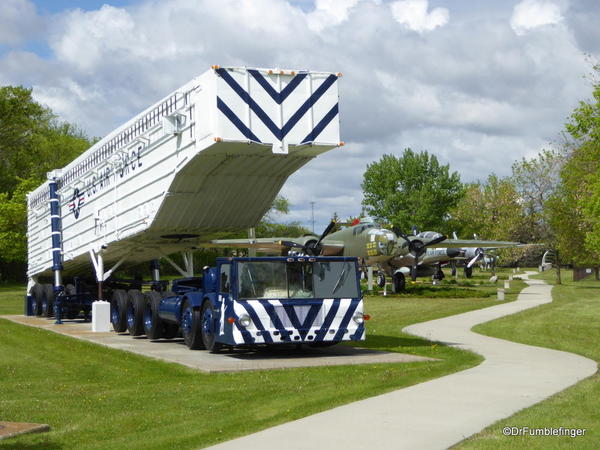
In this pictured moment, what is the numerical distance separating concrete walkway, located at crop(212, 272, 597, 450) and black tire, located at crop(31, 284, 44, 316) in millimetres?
16783

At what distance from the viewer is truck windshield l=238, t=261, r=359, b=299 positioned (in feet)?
45.6

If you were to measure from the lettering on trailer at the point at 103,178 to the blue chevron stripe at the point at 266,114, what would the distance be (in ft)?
12.9

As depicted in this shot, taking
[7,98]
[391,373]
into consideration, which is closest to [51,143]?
[7,98]

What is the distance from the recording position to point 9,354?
16188 mm

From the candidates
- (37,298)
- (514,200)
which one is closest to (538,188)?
(514,200)

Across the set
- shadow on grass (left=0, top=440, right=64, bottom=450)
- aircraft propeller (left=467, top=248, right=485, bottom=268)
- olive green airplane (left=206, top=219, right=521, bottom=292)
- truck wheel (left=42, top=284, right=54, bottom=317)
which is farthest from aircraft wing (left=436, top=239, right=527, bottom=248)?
shadow on grass (left=0, top=440, right=64, bottom=450)

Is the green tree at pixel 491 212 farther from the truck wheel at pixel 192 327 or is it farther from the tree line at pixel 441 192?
the truck wheel at pixel 192 327

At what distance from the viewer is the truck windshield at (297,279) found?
1389cm

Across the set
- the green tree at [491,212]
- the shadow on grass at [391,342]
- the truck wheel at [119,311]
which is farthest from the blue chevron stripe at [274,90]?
the green tree at [491,212]

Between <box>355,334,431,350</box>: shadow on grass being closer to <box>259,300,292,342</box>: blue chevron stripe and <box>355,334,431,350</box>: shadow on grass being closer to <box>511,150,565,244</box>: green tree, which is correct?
<box>259,300,292,342</box>: blue chevron stripe

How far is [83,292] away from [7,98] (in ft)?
127

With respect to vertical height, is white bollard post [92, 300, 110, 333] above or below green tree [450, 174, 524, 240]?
below

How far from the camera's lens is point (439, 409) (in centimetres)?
862

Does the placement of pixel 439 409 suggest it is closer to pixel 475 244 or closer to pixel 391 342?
pixel 391 342
